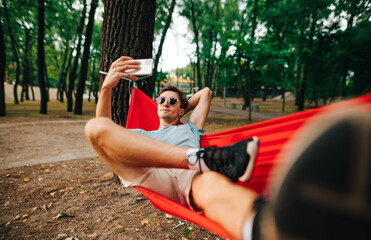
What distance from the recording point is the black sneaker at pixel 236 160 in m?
0.97

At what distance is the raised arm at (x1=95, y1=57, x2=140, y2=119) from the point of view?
1.41m

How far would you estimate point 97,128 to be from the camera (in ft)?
3.71

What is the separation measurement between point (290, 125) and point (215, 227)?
686 millimetres

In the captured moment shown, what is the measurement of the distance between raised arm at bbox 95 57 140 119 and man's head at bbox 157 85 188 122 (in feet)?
1.37

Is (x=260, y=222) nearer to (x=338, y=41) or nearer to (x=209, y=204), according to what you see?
(x=209, y=204)

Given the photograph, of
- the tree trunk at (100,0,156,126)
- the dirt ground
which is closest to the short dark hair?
the tree trunk at (100,0,156,126)

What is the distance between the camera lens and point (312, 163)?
0.54m

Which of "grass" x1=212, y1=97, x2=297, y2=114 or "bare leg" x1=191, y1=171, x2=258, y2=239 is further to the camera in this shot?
"grass" x1=212, y1=97, x2=297, y2=114

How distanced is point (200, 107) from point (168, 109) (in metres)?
0.35

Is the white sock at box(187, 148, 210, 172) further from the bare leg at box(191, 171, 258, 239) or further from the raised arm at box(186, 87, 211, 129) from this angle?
the raised arm at box(186, 87, 211, 129)

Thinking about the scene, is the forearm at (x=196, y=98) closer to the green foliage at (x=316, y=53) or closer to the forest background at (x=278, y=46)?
the forest background at (x=278, y=46)

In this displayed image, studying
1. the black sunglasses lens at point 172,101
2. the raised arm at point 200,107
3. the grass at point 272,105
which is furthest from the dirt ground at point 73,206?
the grass at point 272,105

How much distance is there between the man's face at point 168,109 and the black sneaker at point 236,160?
3.07 ft

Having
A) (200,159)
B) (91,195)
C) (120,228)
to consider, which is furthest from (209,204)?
(91,195)
